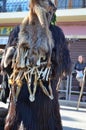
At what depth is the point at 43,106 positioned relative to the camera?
157 inches

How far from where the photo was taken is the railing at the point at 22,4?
19892mm

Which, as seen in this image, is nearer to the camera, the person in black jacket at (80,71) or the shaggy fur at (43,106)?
the shaggy fur at (43,106)

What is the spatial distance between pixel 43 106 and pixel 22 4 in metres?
17.5

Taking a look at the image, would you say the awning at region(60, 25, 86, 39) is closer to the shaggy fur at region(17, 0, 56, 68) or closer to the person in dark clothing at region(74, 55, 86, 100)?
the person in dark clothing at region(74, 55, 86, 100)

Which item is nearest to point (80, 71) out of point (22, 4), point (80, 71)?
point (80, 71)

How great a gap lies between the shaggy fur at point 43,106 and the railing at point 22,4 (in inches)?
620

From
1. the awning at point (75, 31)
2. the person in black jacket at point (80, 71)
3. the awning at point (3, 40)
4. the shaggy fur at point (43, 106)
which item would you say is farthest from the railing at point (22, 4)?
the shaggy fur at point (43, 106)

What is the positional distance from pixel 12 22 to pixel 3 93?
56.6ft

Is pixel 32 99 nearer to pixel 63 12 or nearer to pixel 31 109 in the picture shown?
pixel 31 109

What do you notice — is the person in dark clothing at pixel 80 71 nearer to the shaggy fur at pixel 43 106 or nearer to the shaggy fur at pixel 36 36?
the shaggy fur at pixel 43 106

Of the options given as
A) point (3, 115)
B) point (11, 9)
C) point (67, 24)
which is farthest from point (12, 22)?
point (3, 115)

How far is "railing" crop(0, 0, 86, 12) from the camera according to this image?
65.3ft

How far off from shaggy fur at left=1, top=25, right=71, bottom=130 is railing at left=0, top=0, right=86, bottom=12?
1575 cm

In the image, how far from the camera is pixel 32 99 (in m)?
3.94
